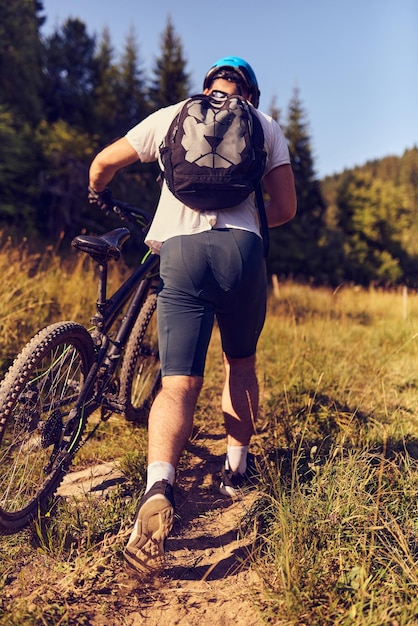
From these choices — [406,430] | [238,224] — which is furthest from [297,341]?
[238,224]

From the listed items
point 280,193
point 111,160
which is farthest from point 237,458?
point 111,160

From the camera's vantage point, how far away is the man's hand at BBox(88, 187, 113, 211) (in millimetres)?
2266

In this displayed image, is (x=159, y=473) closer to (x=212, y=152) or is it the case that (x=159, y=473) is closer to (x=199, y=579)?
(x=199, y=579)

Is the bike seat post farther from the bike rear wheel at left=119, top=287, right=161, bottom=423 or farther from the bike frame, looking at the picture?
the bike rear wheel at left=119, top=287, right=161, bottom=423

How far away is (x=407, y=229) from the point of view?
123 feet

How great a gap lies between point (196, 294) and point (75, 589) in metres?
1.10

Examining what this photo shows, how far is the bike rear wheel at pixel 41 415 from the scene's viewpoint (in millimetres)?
1586

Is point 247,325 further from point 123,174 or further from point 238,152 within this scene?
point 123,174

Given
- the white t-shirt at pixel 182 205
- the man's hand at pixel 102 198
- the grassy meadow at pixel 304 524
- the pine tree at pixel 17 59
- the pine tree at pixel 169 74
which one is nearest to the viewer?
the grassy meadow at pixel 304 524

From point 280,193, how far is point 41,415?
144cm

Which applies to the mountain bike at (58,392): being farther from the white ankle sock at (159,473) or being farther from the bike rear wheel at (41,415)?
the white ankle sock at (159,473)

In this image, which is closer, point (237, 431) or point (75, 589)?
point (75, 589)

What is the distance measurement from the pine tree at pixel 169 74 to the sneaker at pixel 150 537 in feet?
85.8

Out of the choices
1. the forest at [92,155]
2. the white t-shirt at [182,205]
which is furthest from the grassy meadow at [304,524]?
the forest at [92,155]
